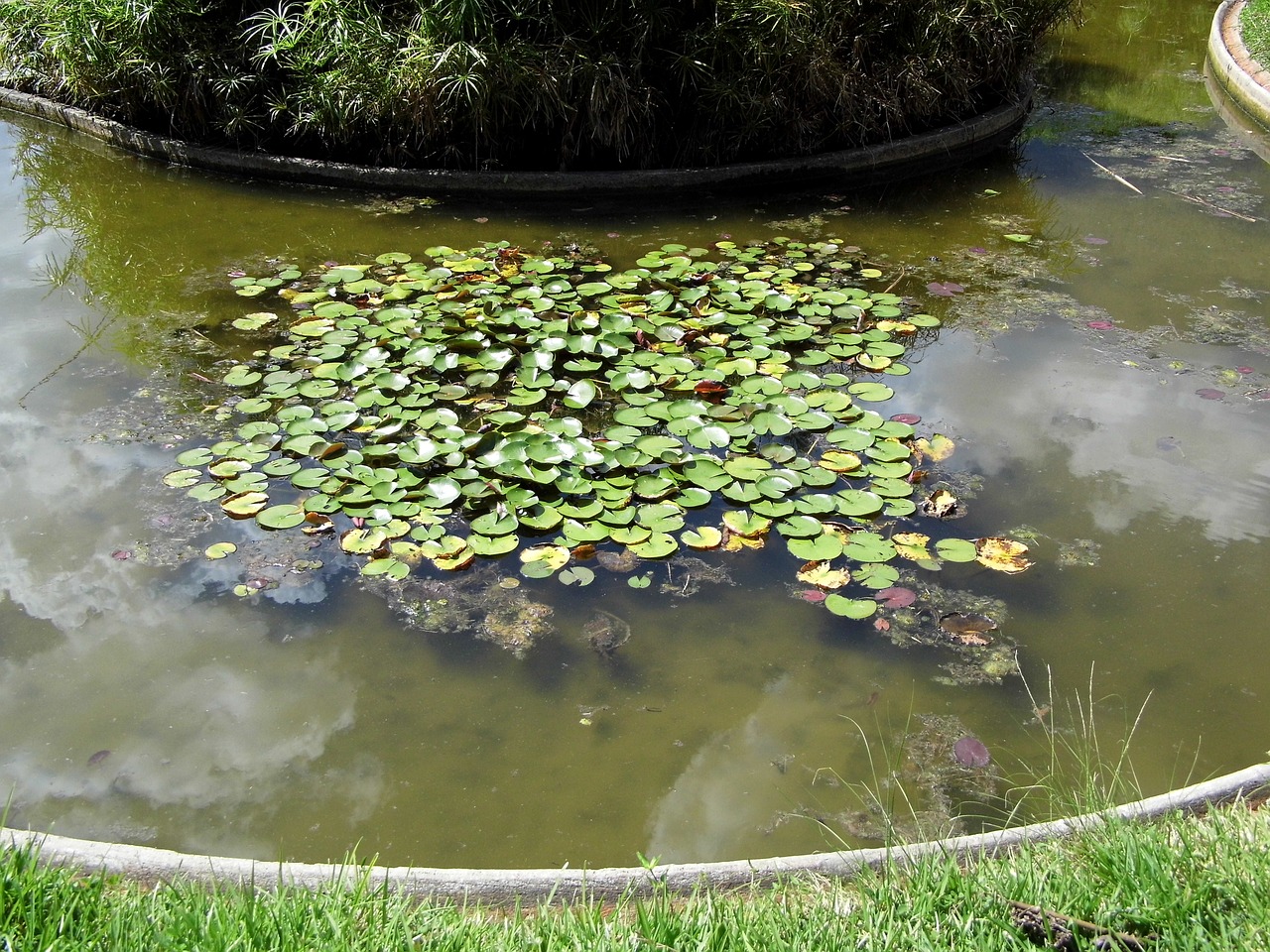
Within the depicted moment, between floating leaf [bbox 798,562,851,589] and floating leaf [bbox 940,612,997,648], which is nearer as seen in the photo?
floating leaf [bbox 940,612,997,648]

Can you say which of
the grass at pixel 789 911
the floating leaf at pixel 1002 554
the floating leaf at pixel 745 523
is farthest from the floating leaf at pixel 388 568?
the floating leaf at pixel 1002 554

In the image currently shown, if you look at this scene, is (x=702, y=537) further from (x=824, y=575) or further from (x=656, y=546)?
(x=824, y=575)

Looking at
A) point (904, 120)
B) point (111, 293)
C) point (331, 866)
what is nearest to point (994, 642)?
point (331, 866)

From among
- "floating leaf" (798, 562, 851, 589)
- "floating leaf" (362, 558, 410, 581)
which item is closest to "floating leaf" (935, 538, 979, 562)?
"floating leaf" (798, 562, 851, 589)

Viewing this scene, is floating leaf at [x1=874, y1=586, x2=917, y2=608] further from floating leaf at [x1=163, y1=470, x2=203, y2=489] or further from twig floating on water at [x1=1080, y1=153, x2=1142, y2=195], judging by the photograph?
twig floating on water at [x1=1080, y1=153, x2=1142, y2=195]

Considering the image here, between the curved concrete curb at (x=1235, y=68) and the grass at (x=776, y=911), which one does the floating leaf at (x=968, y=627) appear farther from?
the curved concrete curb at (x=1235, y=68)

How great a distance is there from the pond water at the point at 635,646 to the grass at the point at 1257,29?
188 inches

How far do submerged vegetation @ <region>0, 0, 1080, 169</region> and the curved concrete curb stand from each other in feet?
7.69

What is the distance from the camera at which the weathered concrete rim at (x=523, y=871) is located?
6.99 feet

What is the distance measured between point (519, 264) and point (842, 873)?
3.75 m

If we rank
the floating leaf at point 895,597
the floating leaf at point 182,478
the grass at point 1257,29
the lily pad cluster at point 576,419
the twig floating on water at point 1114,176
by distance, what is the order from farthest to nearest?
1. the grass at point 1257,29
2. the twig floating on water at point 1114,176
3. the floating leaf at point 182,478
4. the lily pad cluster at point 576,419
5. the floating leaf at point 895,597

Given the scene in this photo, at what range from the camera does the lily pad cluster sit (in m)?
3.38

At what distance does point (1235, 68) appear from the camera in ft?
28.3

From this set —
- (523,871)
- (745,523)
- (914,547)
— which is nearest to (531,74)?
(745,523)
